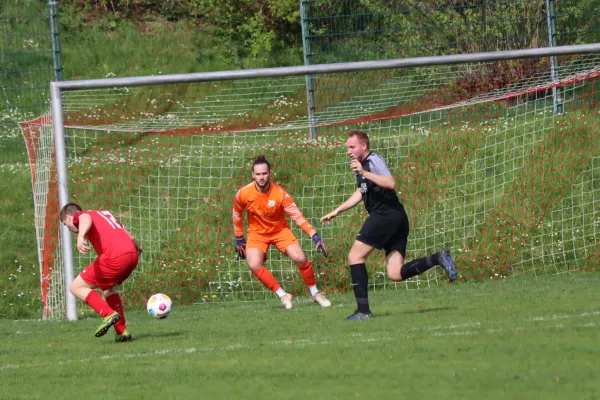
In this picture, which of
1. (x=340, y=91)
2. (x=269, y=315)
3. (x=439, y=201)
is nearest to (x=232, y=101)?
(x=340, y=91)

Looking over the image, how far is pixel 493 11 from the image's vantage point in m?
16.2

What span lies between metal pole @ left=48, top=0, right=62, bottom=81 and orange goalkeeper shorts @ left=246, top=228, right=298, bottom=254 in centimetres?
576

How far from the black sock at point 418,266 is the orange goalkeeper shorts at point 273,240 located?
1897mm

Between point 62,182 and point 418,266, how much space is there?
445cm

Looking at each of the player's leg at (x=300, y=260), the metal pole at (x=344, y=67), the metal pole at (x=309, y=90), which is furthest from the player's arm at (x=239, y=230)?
the metal pole at (x=309, y=90)

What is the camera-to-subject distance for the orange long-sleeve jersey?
36.0 ft

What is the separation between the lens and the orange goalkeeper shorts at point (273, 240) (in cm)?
1110

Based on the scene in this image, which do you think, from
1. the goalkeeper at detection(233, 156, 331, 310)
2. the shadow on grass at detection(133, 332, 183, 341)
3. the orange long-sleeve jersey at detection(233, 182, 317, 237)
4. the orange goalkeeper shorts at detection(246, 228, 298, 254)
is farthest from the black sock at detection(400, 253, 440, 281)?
the shadow on grass at detection(133, 332, 183, 341)

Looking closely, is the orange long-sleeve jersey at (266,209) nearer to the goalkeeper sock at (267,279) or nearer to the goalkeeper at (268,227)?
the goalkeeper at (268,227)

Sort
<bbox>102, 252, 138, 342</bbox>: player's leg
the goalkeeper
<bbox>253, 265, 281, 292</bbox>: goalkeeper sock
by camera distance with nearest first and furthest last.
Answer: <bbox>102, 252, 138, 342</bbox>: player's leg → the goalkeeper → <bbox>253, 265, 281, 292</bbox>: goalkeeper sock

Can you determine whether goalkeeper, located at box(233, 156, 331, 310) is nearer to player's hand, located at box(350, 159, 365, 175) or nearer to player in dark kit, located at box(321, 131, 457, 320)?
player in dark kit, located at box(321, 131, 457, 320)

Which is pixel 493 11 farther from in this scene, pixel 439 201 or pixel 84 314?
pixel 84 314

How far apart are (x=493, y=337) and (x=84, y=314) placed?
6769 millimetres

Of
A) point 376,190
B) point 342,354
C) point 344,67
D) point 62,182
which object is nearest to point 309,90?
point 344,67
